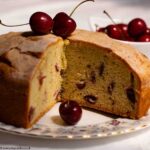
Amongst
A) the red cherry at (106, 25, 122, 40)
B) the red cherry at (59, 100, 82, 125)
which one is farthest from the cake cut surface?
the red cherry at (106, 25, 122, 40)

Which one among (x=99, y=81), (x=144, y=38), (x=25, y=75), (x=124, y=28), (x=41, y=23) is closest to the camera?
(x=25, y=75)

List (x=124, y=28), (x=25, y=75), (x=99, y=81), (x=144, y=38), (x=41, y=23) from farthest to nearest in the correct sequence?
1. (x=124, y=28)
2. (x=144, y=38)
3. (x=99, y=81)
4. (x=41, y=23)
5. (x=25, y=75)

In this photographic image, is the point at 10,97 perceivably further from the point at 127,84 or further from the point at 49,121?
the point at 127,84

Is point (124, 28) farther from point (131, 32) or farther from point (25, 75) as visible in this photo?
point (25, 75)

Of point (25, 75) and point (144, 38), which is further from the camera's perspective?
point (144, 38)

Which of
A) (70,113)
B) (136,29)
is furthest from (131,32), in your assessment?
(70,113)

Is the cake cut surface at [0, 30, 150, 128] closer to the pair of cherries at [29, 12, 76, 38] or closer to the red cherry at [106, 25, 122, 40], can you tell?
the pair of cherries at [29, 12, 76, 38]
